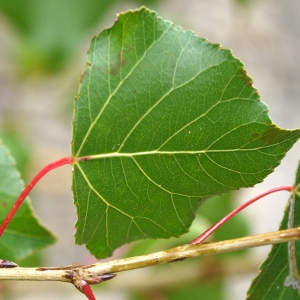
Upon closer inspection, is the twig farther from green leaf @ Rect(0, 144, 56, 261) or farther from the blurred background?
the blurred background

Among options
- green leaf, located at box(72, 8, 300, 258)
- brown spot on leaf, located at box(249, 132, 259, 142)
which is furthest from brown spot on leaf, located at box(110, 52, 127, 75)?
brown spot on leaf, located at box(249, 132, 259, 142)

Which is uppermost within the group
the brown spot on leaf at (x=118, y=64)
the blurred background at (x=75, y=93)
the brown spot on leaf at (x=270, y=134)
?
the blurred background at (x=75, y=93)

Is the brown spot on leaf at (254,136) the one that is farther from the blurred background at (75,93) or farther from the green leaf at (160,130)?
the blurred background at (75,93)

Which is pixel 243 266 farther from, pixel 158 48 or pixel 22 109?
pixel 22 109

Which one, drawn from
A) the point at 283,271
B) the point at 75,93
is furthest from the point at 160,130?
the point at 75,93

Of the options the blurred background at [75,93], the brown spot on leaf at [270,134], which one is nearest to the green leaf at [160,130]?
the brown spot on leaf at [270,134]

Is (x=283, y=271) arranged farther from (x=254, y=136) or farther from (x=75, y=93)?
(x=75, y=93)

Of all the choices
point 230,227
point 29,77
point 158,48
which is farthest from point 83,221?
point 29,77
